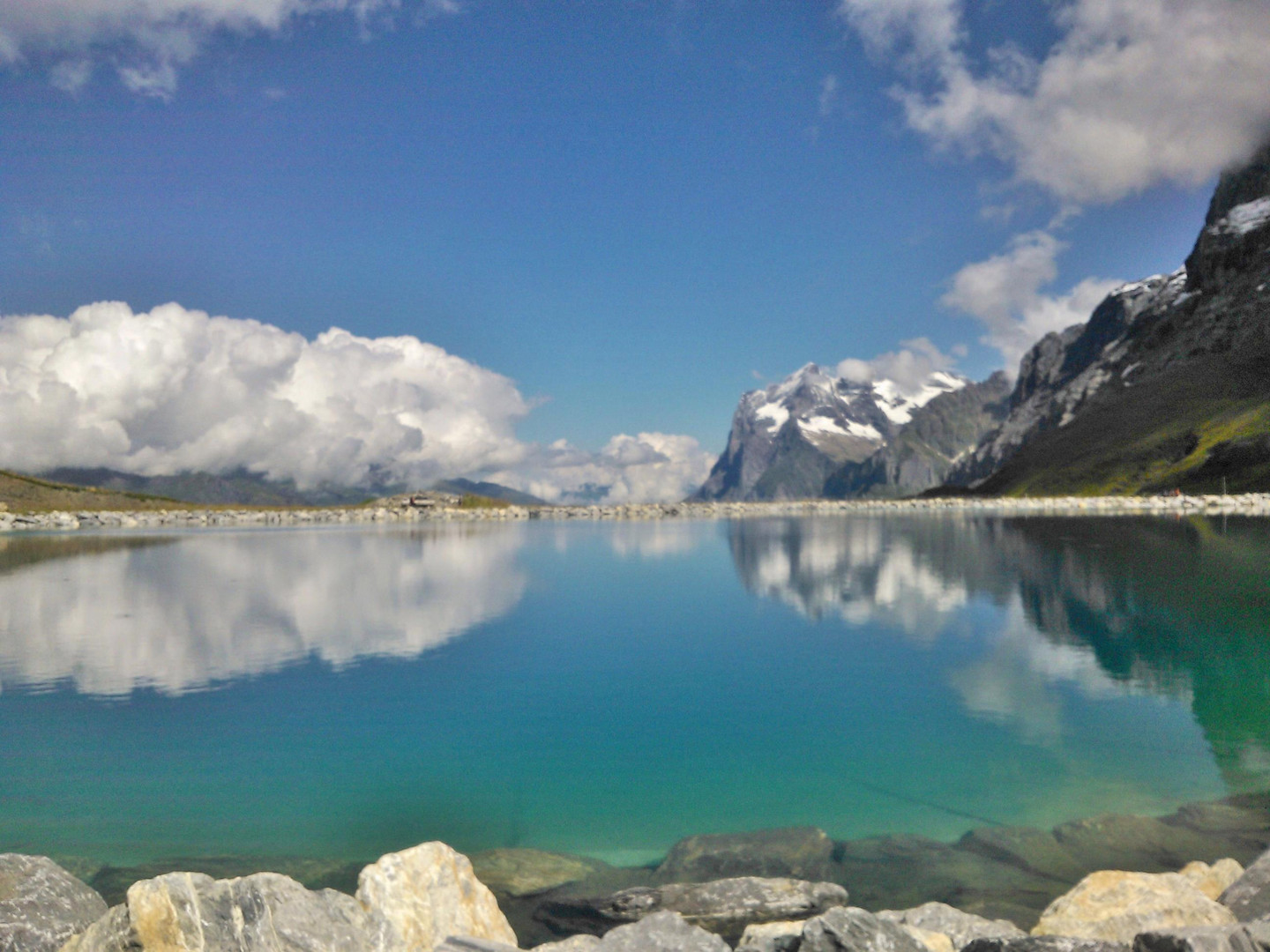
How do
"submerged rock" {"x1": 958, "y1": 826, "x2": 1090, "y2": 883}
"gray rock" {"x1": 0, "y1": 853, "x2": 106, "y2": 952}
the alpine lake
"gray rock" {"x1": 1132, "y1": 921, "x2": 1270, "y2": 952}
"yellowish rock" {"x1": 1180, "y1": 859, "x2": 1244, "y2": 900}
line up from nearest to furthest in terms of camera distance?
"gray rock" {"x1": 1132, "y1": 921, "x2": 1270, "y2": 952}
"gray rock" {"x1": 0, "y1": 853, "x2": 106, "y2": 952}
"yellowish rock" {"x1": 1180, "y1": 859, "x2": 1244, "y2": 900}
"submerged rock" {"x1": 958, "y1": 826, "x2": 1090, "y2": 883}
the alpine lake

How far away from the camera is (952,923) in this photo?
380 inches

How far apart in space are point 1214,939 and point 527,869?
878 centimetres

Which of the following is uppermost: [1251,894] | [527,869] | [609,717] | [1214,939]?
[1214,939]

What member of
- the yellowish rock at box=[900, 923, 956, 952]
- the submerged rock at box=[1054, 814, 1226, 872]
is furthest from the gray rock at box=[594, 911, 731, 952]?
the submerged rock at box=[1054, 814, 1226, 872]

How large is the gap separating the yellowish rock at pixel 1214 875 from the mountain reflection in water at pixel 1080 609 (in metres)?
5.01

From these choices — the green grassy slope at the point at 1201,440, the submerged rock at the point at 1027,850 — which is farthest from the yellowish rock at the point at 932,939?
the green grassy slope at the point at 1201,440

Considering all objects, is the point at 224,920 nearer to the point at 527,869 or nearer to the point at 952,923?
the point at 527,869

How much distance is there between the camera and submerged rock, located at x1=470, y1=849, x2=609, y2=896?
11.7 meters

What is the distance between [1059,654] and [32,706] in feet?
99.8

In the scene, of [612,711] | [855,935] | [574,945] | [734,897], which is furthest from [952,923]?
[612,711]

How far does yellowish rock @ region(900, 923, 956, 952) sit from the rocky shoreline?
25 millimetres

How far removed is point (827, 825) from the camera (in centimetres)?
1360

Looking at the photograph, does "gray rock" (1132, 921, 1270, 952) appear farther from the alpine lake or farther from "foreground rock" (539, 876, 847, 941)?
the alpine lake

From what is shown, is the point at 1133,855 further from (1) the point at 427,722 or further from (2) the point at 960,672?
(1) the point at 427,722
